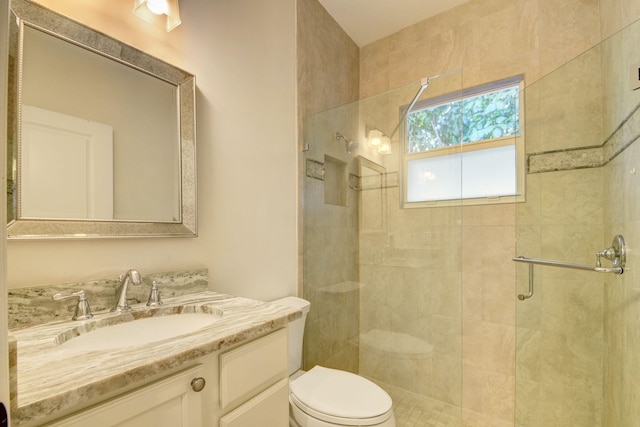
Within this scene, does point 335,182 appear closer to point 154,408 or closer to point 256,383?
point 256,383

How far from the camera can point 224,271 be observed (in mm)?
1460

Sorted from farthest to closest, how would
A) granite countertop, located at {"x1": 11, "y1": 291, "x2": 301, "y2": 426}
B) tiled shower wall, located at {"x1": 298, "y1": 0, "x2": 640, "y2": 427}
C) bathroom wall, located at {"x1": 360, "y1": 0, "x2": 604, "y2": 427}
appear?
bathroom wall, located at {"x1": 360, "y1": 0, "x2": 604, "y2": 427} < tiled shower wall, located at {"x1": 298, "y1": 0, "x2": 640, "y2": 427} < granite countertop, located at {"x1": 11, "y1": 291, "x2": 301, "y2": 426}

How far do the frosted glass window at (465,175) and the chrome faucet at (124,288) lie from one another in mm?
1525

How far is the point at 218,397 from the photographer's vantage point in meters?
0.82

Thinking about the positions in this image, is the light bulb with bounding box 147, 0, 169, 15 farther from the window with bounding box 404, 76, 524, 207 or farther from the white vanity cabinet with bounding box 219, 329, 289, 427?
the window with bounding box 404, 76, 524, 207

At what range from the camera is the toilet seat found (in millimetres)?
1242

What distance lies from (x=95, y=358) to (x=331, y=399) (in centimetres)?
105

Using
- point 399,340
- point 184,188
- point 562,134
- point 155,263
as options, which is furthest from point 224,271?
point 562,134

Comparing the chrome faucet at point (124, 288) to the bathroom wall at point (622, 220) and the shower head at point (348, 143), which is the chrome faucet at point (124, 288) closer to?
the shower head at point (348, 143)

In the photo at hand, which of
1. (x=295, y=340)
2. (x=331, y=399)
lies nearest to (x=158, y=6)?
(x=295, y=340)

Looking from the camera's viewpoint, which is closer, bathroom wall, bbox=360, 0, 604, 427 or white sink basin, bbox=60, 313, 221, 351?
white sink basin, bbox=60, 313, 221, 351

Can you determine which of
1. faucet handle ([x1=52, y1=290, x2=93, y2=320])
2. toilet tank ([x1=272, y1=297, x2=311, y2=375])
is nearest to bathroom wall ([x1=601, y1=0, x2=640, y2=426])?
toilet tank ([x1=272, y1=297, x2=311, y2=375])

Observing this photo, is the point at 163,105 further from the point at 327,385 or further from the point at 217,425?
the point at 327,385

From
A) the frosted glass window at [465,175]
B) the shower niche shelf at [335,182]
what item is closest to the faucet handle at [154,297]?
the shower niche shelf at [335,182]
